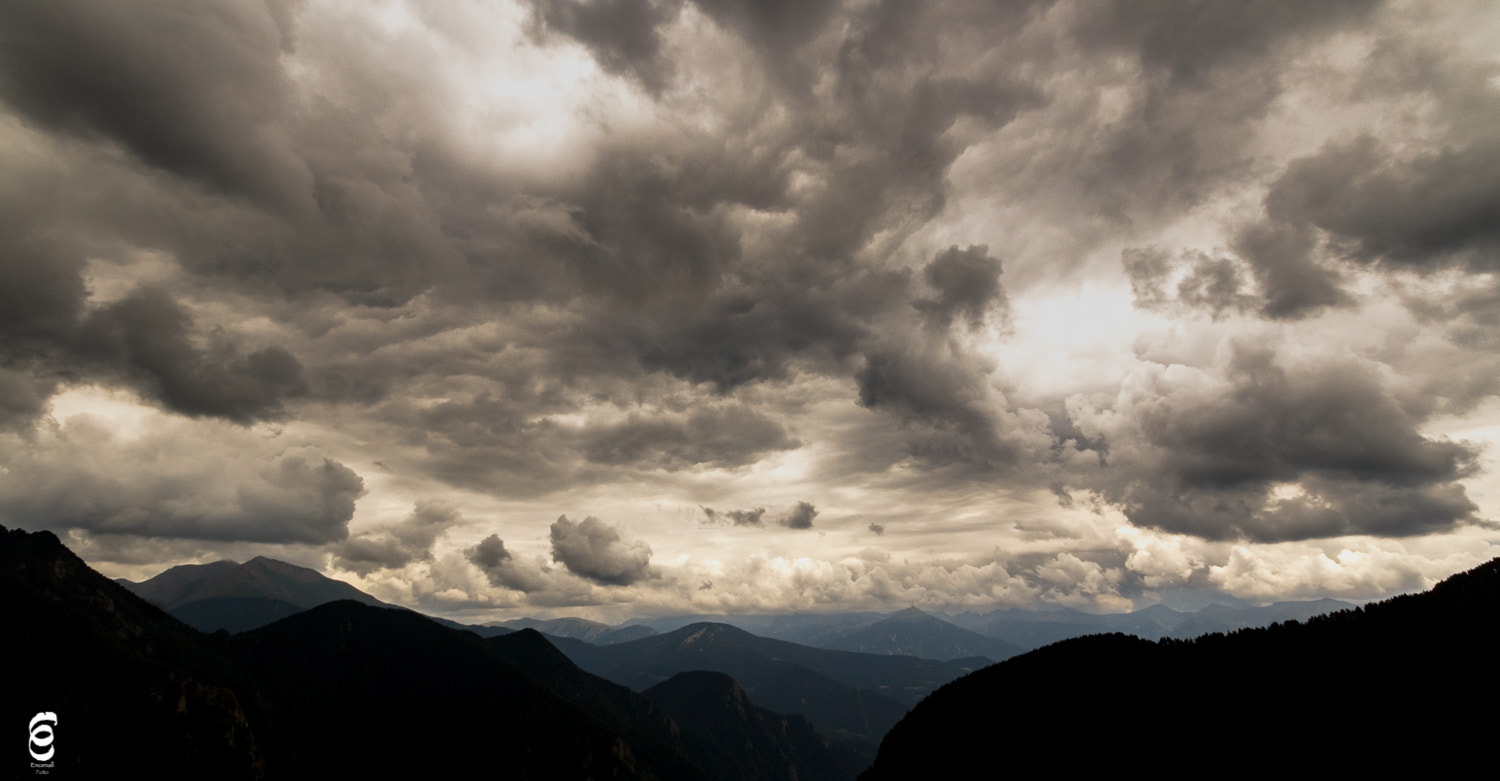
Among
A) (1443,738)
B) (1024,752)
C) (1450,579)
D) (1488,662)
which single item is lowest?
(1024,752)

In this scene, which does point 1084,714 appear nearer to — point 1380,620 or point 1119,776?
point 1119,776

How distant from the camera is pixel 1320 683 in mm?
154375

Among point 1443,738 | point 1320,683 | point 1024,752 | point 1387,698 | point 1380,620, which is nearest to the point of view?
point 1443,738

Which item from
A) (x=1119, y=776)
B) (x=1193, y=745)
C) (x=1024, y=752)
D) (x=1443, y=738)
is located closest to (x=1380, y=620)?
(x=1443, y=738)

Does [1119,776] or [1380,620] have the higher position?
[1380,620]

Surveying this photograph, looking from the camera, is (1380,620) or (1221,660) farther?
(1221,660)

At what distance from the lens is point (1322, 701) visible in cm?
14988

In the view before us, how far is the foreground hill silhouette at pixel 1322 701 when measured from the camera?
13325cm

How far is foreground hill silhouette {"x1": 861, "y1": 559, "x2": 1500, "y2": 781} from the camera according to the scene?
13325 centimetres

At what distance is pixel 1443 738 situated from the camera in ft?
423

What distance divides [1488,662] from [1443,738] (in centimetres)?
2349

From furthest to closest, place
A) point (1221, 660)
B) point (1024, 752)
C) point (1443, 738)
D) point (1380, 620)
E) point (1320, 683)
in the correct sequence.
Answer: point (1024, 752), point (1221, 660), point (1380, 620), point (1320, 683), point (1443, 738)

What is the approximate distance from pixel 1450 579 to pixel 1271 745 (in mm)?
80566

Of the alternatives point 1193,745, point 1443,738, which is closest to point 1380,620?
point 1443,738
